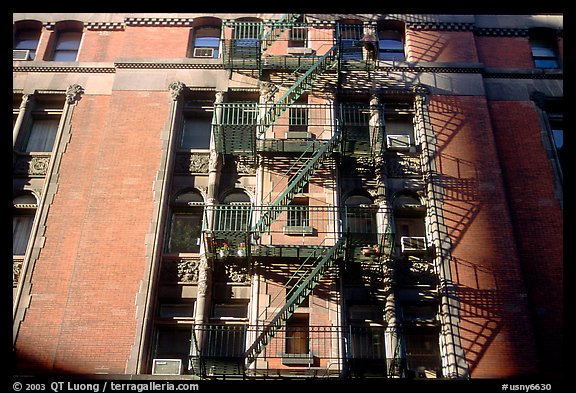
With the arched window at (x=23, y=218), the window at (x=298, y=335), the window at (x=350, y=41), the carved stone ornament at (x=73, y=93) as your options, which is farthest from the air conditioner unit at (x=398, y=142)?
the arched window at (x=23, y=218)

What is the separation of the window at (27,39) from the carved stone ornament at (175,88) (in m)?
6.31

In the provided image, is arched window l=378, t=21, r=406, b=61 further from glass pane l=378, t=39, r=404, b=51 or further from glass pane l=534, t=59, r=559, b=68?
glass pane l=534, t=59, r=559, b=68

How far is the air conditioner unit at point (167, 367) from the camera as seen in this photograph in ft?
61.1

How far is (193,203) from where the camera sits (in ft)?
72.2

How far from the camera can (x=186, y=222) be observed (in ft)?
71.9

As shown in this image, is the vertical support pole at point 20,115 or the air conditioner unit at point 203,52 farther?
the air conditioner unit at point 203,52

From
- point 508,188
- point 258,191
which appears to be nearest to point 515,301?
point 508,188

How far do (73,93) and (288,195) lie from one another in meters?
9.05

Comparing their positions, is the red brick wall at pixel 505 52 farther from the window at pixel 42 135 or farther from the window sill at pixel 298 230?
the window at pixel 42 135

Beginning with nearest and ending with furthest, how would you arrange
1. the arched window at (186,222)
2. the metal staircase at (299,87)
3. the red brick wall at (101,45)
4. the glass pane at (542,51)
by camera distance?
the arched window at (186,222) < the metal staircase at (299,87) < the red brick wall at (101,45) < the glass pane at (542,51)

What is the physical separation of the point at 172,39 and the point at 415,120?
949 centimetres

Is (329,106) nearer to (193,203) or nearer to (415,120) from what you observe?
(415,120)

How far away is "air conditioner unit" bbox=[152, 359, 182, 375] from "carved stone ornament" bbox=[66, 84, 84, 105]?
1033 cm

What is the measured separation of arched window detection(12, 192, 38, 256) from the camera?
2181 cm
